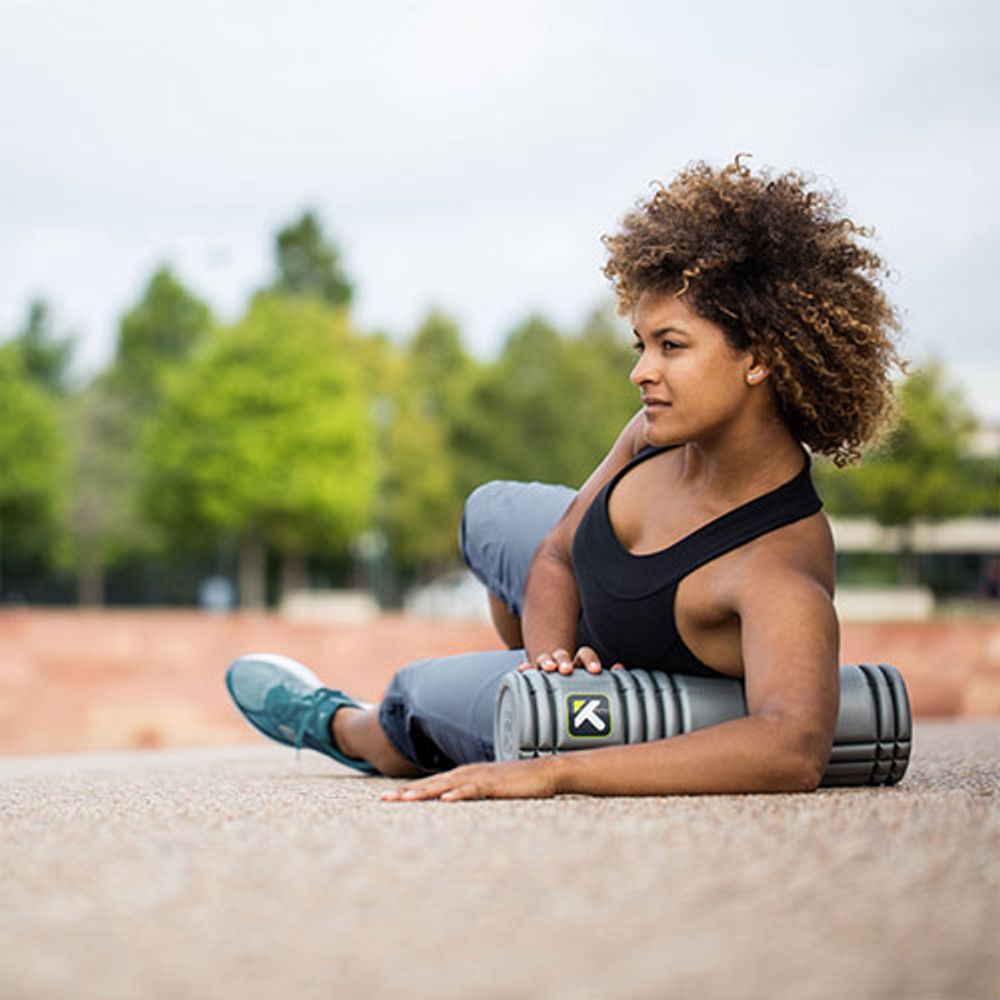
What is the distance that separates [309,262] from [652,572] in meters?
64.0

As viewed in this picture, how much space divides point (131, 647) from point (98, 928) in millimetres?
9167

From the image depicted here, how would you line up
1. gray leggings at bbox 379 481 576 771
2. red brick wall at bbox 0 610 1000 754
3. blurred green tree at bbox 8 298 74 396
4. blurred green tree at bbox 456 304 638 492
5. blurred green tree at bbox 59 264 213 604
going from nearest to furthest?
1. gray leggings at bbox 379 481 576 771
2. red brick wall at bbox 0 610 1000 754
3. blurred green tree at bbox 456 304 638 492
4. blurred green tree at bbox 59 264 213 604
5. blurred green tree at bbox 8 298 74 396

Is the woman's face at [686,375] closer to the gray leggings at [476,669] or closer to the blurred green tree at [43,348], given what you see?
the gray leggings at [476,669]

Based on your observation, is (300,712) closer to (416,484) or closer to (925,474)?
(925,474)

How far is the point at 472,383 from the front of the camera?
5044 centimetres

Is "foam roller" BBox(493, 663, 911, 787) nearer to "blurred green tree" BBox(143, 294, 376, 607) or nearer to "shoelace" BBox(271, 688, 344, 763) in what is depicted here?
"shoelace" BBox(271, 688, 344, 763)

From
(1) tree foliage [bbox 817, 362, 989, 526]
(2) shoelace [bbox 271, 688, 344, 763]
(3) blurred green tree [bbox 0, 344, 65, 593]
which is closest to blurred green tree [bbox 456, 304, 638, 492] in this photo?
(1) tree foliage [bbox 817, 362, 989, 526]

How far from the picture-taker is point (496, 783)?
2818mm

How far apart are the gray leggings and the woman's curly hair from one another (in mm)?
944

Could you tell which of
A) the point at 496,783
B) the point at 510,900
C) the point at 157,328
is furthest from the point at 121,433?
the point at 510,900

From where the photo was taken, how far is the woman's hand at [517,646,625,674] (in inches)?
126

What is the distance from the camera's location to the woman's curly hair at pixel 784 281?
10.4 ft

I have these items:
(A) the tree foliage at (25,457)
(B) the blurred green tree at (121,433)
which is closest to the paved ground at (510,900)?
(B) the blurred green tree at (121,433)

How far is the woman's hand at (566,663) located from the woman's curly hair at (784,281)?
2.12 ft
